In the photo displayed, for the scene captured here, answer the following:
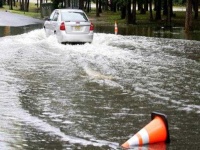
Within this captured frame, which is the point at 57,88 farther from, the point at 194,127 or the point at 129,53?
the point at 129,53

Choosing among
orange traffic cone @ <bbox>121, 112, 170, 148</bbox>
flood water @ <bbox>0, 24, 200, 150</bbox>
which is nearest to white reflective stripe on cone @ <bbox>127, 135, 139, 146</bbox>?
orange traffic cone @ <bbox>121, 112, 170, 148</bbox>

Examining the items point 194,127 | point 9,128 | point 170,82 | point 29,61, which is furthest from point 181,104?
point 29,61

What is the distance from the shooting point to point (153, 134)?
6.23 metres

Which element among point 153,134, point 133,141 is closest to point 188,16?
point 153,134

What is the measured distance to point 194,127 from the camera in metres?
7.13

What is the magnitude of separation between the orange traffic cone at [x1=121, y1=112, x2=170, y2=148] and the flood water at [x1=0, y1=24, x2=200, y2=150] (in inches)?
4.7

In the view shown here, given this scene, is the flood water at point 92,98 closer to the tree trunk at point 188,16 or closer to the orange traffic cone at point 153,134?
the orange traffic cone at point 153,134

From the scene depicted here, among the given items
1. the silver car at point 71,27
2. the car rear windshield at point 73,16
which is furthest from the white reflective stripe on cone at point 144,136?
the car rear windshield at point 73,16

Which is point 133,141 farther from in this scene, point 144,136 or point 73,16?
point 73,16

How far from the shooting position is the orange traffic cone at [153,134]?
242 inches

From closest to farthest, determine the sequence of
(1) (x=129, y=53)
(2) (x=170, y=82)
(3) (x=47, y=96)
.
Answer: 1. (3) (x=47, y=96)
2. (2) (x=170, y=82)
3. (1) (x=129, y=53)

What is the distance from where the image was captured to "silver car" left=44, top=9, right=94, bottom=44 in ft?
65.0

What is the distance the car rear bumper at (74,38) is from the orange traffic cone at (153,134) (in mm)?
13740

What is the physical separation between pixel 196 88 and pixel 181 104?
5.99 feet
